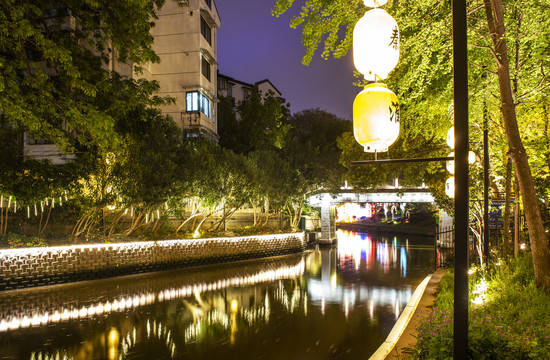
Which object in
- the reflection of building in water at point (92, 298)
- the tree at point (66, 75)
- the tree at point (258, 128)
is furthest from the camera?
Result: the tree at point (258, 128)

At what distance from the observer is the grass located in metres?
3.71

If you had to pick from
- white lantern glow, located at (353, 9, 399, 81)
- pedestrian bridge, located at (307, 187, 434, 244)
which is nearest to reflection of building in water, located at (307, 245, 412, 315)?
white lantern glow, located at (353, 9, 399, 81)

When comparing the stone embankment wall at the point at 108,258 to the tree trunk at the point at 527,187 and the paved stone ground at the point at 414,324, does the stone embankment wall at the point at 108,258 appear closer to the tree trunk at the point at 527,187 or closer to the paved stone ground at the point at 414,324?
the paved stone ground at the point at 414,324

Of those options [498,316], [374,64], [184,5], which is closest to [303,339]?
[498,316]

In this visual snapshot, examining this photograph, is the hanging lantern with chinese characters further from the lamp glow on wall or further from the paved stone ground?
the paved stone ground

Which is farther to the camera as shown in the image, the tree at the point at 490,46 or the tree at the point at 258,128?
the tree at the point at 258,128

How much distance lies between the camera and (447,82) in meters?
10.1

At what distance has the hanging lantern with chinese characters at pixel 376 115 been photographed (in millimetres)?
3836

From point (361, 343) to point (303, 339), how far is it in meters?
1.13

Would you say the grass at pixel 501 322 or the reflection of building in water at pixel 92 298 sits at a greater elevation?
the grass at pixel 501 322

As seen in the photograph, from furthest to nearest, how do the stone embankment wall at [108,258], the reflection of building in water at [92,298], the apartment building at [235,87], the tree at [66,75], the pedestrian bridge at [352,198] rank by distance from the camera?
the apartment building at [235,87]
the pedestrian bridge at [352,198]
the stone embankment wall at [108,258]
the tree at [66,75]
the reflection of building in water at [92,298]

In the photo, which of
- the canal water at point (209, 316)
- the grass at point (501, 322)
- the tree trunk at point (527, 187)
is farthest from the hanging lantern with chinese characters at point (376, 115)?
the canal water at point (209, 316)

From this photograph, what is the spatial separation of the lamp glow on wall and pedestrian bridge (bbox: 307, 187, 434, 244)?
932 inches

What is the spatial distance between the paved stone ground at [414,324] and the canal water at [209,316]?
97cm
